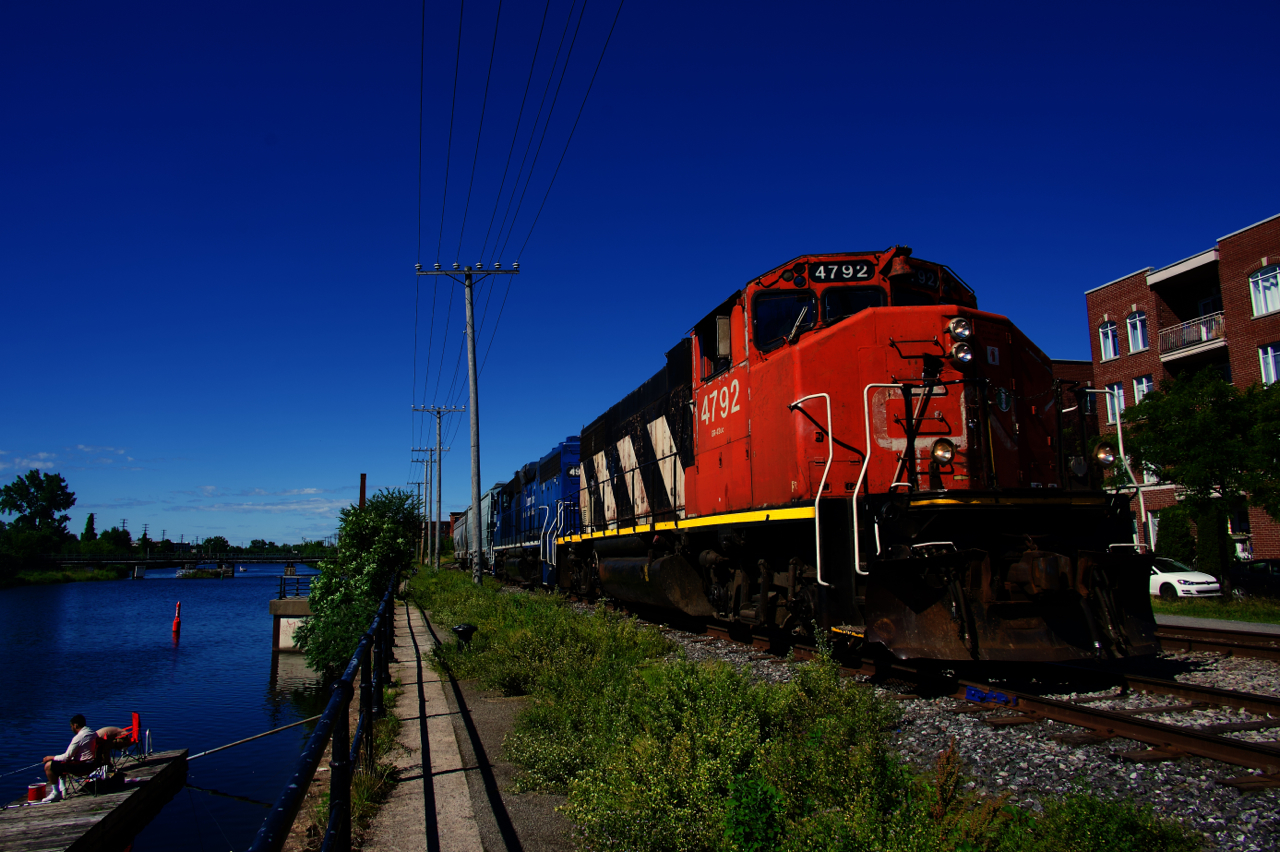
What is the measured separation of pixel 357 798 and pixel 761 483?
5.37 metres

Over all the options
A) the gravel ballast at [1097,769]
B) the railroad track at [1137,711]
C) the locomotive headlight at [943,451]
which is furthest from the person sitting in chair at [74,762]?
the locomotive headlight at [943,451]

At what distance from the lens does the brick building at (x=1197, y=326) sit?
2409 cm

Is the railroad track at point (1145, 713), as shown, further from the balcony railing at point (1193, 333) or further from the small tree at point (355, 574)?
the balcony railing at point (1193, 333)

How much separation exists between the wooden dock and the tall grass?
18.4 feet

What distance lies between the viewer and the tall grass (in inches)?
126

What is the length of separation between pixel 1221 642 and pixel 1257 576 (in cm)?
1729

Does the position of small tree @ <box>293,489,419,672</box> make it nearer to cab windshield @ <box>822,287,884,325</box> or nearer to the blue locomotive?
the blue locomotive

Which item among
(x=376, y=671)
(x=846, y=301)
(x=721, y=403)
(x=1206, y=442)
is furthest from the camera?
(x=1206, y=442)

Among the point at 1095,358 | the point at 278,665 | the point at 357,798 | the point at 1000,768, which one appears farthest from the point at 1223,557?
the point at 278,665

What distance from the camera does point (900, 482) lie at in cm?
689

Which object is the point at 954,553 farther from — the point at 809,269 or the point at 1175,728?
the point at 809,269

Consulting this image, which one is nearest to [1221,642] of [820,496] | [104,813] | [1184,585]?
[820,496]

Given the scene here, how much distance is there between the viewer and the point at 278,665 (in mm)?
22266

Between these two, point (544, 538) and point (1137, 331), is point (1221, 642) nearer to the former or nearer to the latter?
point (544, 538)
